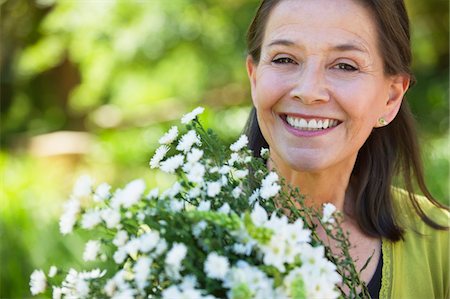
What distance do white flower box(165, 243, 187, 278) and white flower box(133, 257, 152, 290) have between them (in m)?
0.03

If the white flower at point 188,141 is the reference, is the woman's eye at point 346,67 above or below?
above

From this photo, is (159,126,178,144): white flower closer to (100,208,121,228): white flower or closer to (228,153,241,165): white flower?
(228,153,241,165): white flower

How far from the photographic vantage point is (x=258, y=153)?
93.4 inches

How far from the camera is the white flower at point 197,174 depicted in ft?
4.42

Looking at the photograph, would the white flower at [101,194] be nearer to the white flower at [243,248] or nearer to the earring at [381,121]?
the white flower at [243,248]

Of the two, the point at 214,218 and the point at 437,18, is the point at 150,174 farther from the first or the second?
the point at 214,218

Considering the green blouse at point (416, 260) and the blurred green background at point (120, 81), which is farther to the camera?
the blurred green background at point (120, 81)

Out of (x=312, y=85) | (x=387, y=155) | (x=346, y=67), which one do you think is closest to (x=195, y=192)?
(x=312, y=85)

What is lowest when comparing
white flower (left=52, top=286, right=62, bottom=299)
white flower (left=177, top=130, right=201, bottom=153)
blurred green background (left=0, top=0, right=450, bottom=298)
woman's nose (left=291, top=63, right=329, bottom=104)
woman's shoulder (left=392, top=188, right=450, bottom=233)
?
white flower (left=52, top=286, right=62, bottom=299)

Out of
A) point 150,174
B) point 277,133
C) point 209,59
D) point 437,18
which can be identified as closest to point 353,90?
point 277,133

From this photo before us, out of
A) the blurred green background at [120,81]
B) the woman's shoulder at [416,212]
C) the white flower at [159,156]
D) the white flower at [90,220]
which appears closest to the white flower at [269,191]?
the white flower at [159,156]

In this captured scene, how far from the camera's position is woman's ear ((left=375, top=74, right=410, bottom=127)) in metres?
2.17

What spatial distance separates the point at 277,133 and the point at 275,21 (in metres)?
0.30

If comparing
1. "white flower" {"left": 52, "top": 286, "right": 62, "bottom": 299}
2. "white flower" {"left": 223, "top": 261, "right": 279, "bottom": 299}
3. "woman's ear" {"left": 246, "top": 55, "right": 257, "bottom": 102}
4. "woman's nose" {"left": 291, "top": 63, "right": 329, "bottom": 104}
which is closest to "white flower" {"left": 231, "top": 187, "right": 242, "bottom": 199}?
"white flower" {"left": 223, "top": 261, "right": 279, "bottom": 299}
